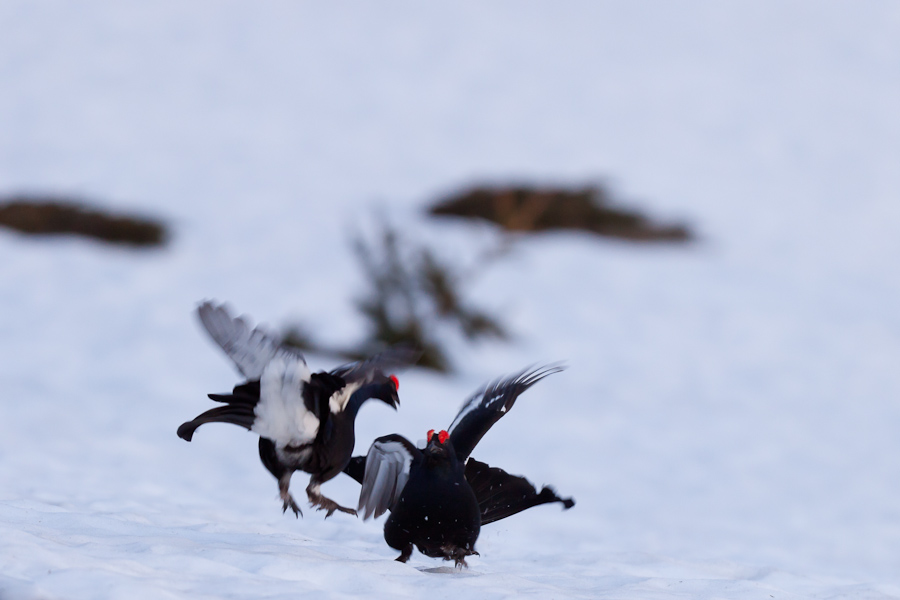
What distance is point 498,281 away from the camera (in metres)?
11.2

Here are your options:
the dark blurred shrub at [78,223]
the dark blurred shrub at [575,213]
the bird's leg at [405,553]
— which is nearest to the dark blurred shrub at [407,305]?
the dark blurred shrub at [78,223]

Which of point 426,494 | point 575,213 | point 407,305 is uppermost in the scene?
point 575,213

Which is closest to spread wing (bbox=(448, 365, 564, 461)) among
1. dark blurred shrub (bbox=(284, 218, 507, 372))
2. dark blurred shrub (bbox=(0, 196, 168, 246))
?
dark blurred shrub (bbox=(284, 218, 507, 372))

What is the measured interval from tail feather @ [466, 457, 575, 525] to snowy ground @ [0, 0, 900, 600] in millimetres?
281

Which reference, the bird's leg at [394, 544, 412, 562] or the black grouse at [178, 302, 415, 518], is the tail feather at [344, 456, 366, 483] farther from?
the bird's leg at [394, 544, 412, 562]

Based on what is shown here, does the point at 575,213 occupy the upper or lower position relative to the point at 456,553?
upper

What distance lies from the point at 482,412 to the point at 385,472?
1.56 feet

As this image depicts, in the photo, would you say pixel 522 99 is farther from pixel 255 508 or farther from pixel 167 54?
pixel 255 508

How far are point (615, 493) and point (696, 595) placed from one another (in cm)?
302

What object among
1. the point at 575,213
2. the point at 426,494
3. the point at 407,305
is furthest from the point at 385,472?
the point at 575,213

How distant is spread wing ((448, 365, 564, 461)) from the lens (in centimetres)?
354

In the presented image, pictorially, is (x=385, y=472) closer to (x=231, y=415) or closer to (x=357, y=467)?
(x=357, y=467)

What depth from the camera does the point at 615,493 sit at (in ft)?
20.7

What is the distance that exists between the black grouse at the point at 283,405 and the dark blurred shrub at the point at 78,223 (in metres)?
8.63
